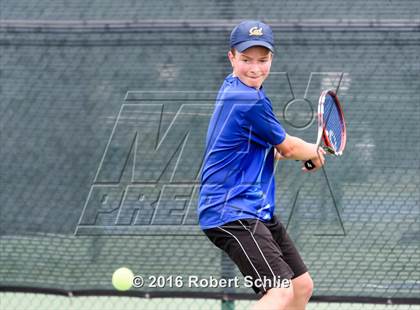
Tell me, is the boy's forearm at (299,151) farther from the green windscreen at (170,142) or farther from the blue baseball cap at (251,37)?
the green windscreen at (170,142)

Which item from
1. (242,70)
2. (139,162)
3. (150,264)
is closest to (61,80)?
(139,162)

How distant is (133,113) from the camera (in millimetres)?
4648

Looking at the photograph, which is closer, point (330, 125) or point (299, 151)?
point (299, 151)

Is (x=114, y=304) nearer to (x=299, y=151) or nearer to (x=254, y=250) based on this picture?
(x=254, y=250)

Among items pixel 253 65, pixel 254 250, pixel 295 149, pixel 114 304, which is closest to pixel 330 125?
pixel 295 149

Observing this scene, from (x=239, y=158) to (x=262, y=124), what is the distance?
18 centimetres

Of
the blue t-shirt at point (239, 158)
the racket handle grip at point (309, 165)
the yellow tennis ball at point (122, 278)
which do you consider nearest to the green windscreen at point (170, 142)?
the yellow tennis ball at point (122, 278)

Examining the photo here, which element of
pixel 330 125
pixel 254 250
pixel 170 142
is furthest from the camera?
pixel 170 142

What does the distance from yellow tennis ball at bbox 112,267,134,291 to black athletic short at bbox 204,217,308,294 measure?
46.7 inches

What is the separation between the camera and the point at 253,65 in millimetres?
3586

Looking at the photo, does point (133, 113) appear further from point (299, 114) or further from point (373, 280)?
point (373, 280)

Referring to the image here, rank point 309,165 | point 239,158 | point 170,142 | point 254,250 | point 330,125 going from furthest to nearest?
point 170,142, point 330,125, point 309,165, point 239,158, point 254,250

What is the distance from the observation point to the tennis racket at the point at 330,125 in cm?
380

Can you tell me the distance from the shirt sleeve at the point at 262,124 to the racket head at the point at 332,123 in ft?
1.17
